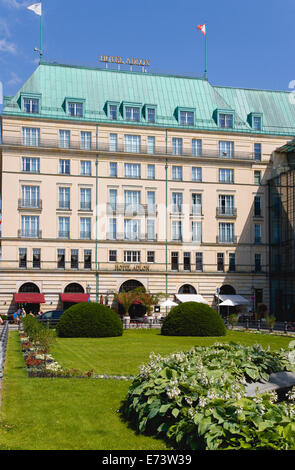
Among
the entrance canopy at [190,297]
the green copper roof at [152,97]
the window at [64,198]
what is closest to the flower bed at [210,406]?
the entrance canopy at [190,297]

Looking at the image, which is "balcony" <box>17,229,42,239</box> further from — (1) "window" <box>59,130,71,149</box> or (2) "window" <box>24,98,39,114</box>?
(2) "window" <box>24,98,39,114</box>

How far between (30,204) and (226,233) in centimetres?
2243

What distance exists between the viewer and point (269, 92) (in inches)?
2810

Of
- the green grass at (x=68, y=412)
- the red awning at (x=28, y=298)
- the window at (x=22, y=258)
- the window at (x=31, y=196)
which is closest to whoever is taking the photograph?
the green grass at (x=68, y=412)

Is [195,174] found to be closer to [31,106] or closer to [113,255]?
[113,255]

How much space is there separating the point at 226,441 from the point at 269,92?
67519mm

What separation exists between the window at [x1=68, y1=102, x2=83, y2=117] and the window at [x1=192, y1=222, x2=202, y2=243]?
17.8 meters

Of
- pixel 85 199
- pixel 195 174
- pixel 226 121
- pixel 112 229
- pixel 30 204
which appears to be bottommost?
pixel 112 229

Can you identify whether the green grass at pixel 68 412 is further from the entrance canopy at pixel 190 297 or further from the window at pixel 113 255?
the window at pixel 113 255

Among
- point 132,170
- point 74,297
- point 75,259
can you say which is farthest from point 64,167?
point 74,297

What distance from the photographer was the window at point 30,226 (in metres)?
57.4

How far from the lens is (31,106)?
5891 centimetres

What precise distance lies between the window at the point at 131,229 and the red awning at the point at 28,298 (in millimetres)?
11400

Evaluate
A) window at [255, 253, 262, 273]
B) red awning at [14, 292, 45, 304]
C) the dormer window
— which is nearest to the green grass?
red awning at [14, 292, 45, 304]
